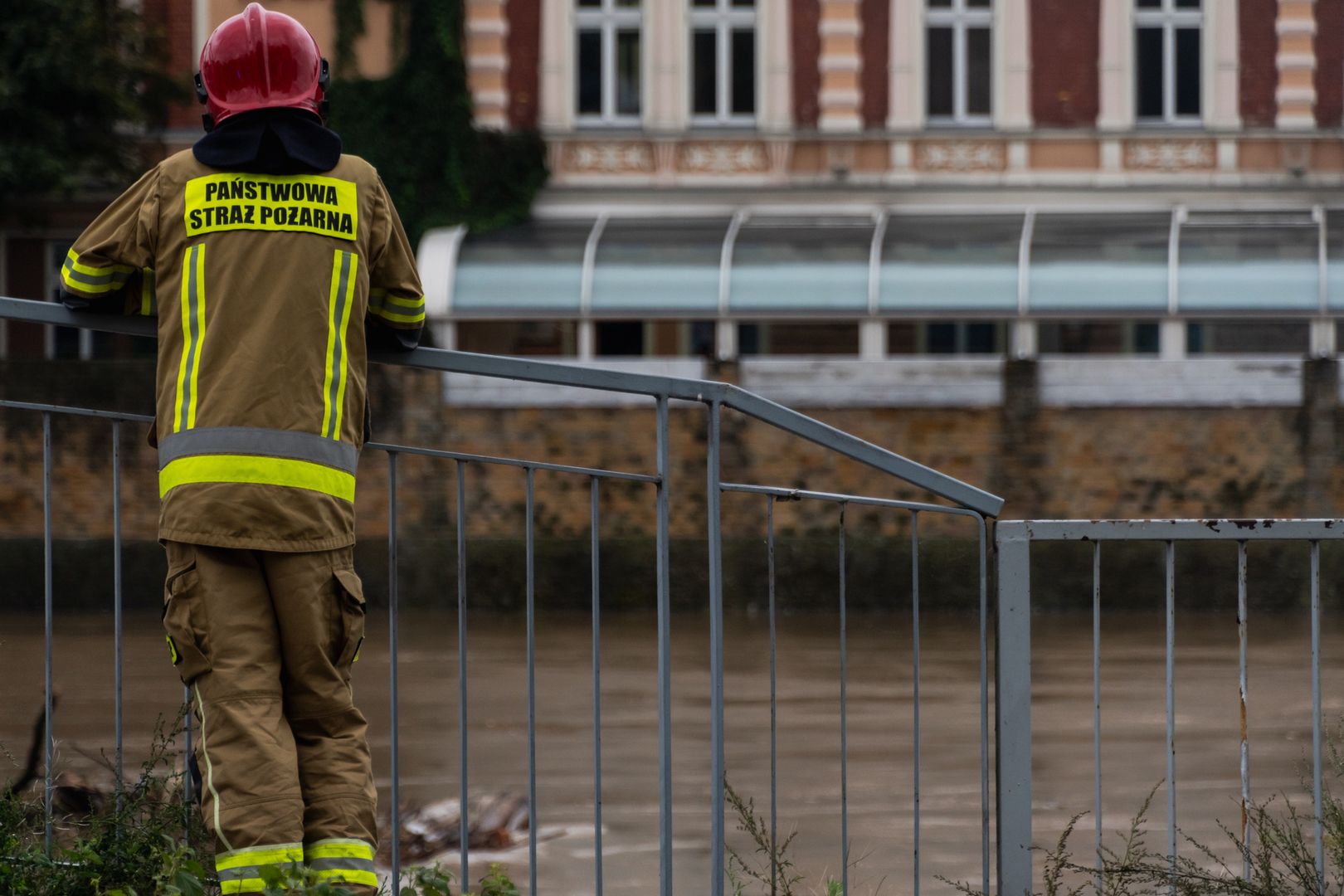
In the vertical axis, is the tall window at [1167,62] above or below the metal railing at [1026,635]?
above

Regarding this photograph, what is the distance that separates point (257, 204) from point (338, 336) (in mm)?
302

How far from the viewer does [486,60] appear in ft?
82.7

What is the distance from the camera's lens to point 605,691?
1333 cm

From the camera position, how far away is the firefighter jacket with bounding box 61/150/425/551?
3785mm

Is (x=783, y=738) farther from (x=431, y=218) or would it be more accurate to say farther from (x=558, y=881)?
(x=431, y=218)

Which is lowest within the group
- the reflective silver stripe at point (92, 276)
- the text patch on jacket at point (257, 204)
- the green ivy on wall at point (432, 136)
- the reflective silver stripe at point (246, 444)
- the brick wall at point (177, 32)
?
the reflective silver stripe at point (246, 444)

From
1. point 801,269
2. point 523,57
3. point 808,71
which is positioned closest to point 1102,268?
point 801,269

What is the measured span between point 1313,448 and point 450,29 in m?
11.8

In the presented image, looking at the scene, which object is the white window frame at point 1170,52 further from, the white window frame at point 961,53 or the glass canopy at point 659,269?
the glass canopy at point 659,269

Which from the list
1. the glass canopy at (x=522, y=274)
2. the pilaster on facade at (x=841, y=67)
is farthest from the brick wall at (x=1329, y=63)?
the glass canopy at (x=522, y=274)

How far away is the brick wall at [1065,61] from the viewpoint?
25.1 m

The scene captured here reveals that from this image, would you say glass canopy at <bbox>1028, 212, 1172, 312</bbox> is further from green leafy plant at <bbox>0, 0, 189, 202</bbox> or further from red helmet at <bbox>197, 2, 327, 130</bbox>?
red helmet at <bbox>197, 2, 327, 130</bbox>

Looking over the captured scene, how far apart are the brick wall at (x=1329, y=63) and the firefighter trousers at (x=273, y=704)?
76.0 ft

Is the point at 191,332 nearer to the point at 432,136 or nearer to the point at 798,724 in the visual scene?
the point at 798,724
